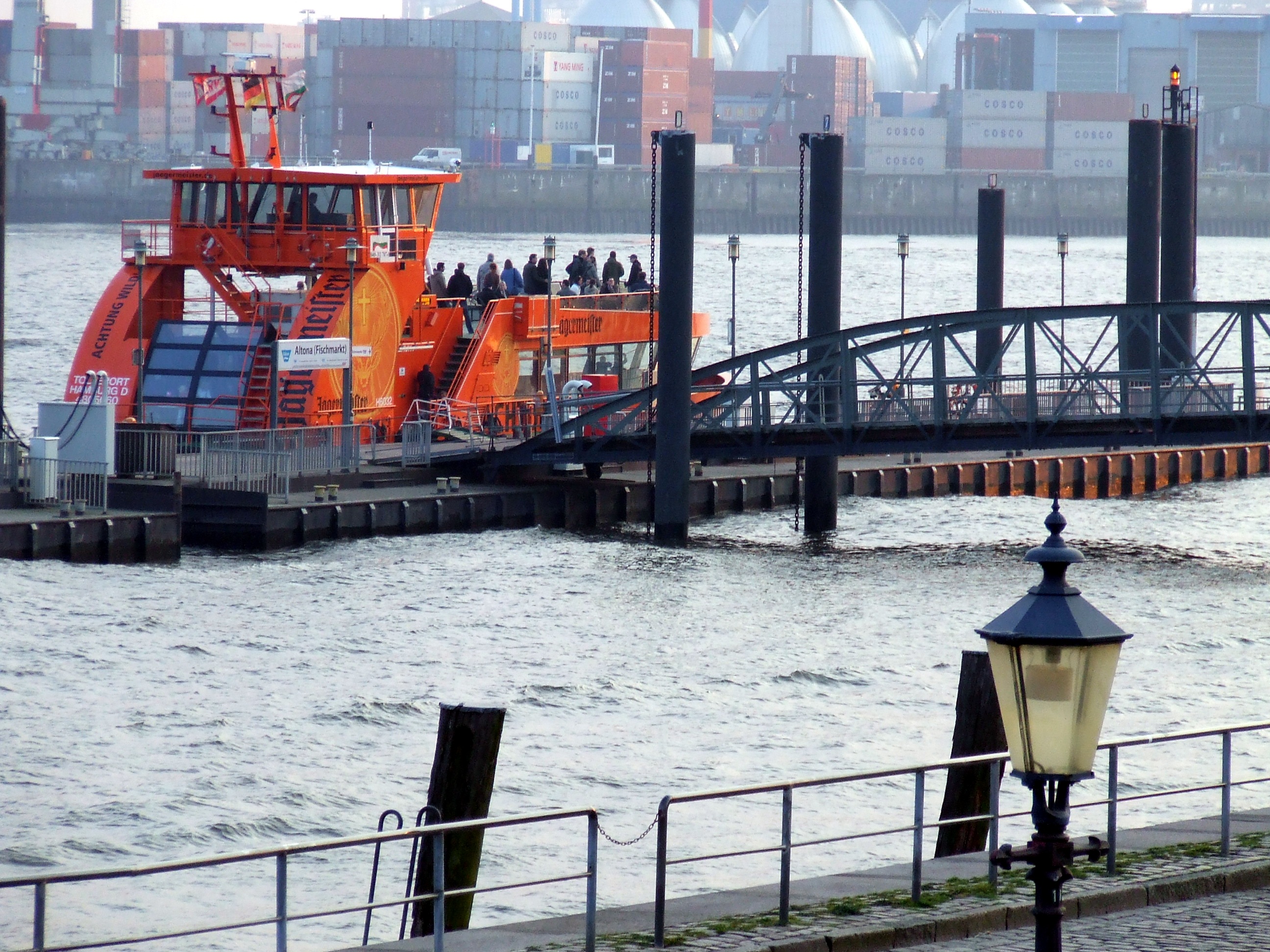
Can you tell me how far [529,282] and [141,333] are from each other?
7.46 meters

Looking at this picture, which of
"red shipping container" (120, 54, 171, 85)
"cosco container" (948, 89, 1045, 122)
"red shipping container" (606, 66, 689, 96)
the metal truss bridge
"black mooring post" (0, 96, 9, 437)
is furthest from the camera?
"red shipping container" (120, 54, 171, 85)

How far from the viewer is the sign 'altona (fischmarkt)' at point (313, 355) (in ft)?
99.8

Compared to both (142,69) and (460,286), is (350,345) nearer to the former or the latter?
(460,286)

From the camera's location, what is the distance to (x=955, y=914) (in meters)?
10.2

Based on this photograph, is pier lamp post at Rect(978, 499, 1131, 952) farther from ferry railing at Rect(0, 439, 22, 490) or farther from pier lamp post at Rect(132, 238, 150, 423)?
pier lamp post at Rect(132, 238, 150, 423)

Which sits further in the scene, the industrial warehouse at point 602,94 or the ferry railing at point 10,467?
the industrial warehouse at point 602,94

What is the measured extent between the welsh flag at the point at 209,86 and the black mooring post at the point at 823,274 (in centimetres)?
1118

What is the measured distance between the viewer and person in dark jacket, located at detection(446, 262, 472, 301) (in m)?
36.2

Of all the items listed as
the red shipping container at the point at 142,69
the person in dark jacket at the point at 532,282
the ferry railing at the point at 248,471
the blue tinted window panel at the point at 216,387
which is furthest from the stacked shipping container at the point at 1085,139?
the ferry railing at the point at 248,471

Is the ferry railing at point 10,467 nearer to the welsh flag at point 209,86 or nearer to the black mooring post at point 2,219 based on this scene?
the black mooring post at point 2,219

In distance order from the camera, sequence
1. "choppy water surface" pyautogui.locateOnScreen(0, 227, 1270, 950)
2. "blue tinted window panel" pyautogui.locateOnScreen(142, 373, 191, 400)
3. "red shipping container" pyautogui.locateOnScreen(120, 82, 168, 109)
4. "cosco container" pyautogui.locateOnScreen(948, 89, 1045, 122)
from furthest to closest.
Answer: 1. "red shipping container" pyautogui.locateOnScreen(120, 82, 168, 109)
2. "cosco container" pyautogui.locateOnScreen(948, 89, 1045, 122)
3. "blue tinted window panel" pyautogui.locateOnScreen(142, 373, 191, 400)
4. "choppy water surface" pyautogui.locateOnScreen(0, 227, 1270, 950)

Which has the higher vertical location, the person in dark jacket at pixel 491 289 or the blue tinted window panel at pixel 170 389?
the person in dark jacket at pixel 491 289

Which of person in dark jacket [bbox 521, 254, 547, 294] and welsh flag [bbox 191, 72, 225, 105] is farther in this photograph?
welsh flag [bbox 191, 72, 225, 105]

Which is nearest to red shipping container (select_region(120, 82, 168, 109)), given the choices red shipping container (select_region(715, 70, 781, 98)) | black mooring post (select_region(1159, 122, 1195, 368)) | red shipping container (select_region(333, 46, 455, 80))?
red shipping container (select_region(333, 46, 455, 80))
